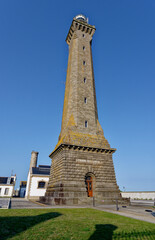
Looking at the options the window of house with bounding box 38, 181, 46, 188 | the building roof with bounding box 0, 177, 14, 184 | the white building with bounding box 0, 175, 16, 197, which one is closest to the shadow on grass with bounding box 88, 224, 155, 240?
the window of house with bounding box 38, 181, 46, 188

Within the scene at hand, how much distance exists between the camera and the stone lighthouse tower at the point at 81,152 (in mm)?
17375

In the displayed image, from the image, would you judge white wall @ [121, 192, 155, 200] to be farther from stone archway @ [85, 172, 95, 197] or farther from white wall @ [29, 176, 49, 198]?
white wall @ [29, 176, 49, 198]

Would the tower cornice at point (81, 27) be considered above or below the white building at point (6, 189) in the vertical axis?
above

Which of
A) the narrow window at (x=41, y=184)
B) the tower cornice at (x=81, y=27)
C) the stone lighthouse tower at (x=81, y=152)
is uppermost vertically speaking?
the tower cornice at (x=81, y=27)

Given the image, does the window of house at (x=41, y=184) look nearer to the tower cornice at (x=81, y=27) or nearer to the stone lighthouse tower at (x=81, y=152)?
the stone lighthouse tower at (x=81, y=152)

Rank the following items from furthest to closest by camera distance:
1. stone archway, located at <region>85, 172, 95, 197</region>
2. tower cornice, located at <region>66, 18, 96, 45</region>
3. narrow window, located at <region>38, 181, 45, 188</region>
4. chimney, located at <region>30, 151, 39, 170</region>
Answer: chimney, located at <region>30, 151, 39, 170</region> < narrow window, located at <region>38, 181, 45, 188</region> < tower cornice, located at <region>66, 18, 96, 45</region> < stone archway, located at <region>85, 172, 95, 197</region>

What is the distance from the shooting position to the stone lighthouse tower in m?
17.4

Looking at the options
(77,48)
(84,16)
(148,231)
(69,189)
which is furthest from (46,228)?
(84,16)

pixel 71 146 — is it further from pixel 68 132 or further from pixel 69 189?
pixel 69 189

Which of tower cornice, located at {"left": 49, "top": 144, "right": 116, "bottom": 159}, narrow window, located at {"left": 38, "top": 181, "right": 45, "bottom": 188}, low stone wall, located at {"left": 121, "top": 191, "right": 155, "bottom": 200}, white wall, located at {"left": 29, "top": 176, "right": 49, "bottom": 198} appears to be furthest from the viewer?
narrow window, located at {"left": 38, "top": 181, "right": 45, "bottom": 188}

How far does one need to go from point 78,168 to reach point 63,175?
212cm

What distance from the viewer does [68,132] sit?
20750mm

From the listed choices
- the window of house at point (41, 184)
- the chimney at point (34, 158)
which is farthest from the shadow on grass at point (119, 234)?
the chimney at point (34, 158)

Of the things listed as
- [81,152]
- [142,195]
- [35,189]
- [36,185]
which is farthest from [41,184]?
[142,195]
